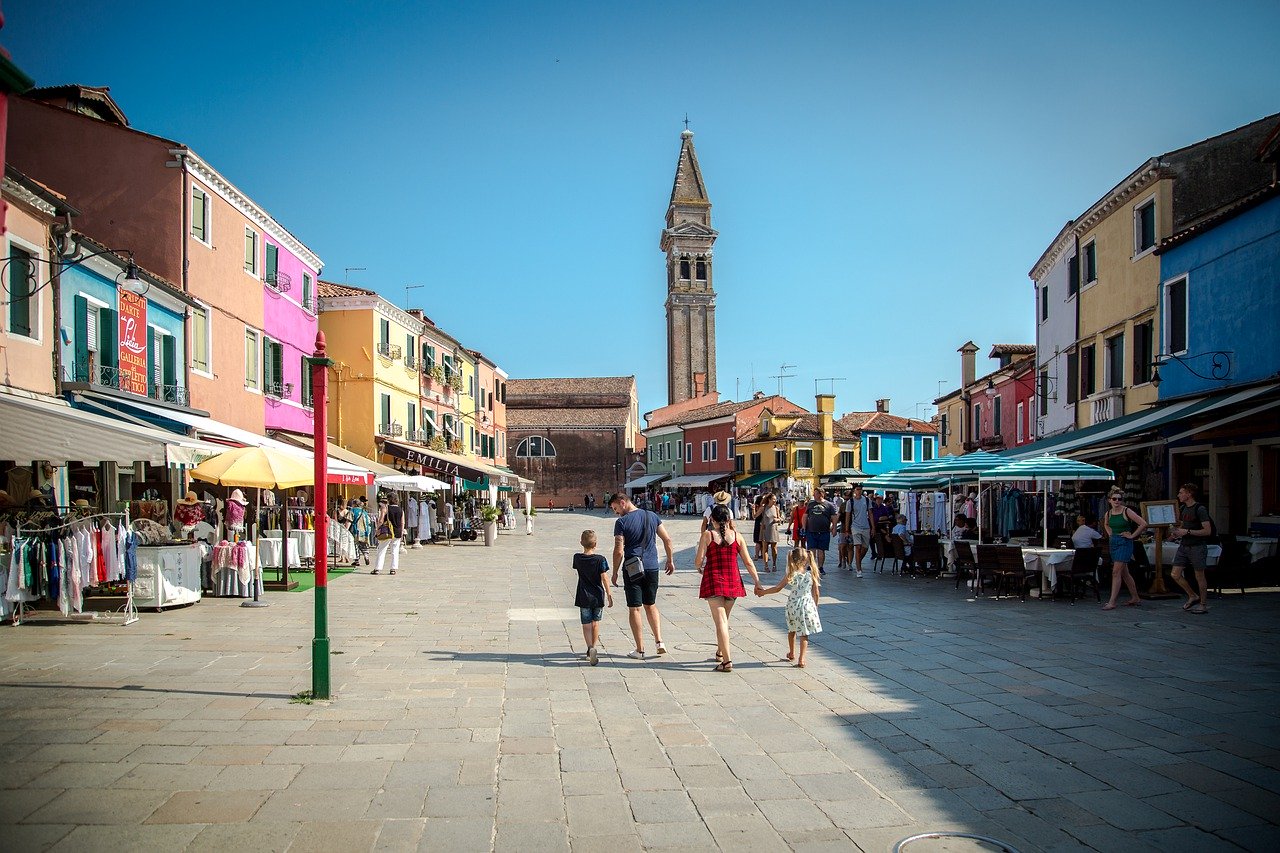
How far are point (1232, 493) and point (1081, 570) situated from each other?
4.72 meters

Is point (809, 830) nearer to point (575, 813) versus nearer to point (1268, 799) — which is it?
point (575, 813)

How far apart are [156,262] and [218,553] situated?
7821 mm

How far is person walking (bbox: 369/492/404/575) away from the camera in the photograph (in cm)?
1662

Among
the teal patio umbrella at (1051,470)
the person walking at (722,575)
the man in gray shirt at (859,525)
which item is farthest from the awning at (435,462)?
the person walking at (722,575)

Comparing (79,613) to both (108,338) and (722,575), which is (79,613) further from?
(722,575)

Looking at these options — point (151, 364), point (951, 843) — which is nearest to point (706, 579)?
point (951, 843)

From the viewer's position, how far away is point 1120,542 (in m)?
11.3

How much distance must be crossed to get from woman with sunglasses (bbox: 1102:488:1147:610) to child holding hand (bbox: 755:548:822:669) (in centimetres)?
525

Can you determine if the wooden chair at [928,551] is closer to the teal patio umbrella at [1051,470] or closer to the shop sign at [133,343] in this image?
the teal patio umbrella at [1051,470]

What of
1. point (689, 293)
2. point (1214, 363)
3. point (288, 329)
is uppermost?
point (689, 293)

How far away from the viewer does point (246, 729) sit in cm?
574

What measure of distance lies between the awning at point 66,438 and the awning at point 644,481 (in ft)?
185

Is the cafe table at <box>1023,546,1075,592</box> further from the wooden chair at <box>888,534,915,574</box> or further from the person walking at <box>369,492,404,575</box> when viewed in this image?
the person walking at <box>369,492,404,575</box>

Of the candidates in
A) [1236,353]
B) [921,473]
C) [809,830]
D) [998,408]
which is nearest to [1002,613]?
[921,473]
